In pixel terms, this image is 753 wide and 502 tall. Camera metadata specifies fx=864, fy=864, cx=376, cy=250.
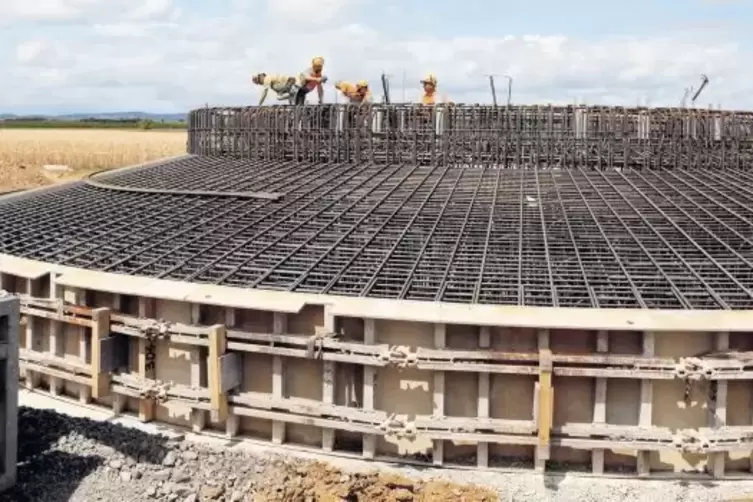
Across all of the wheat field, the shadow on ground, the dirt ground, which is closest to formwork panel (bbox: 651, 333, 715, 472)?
Result: the dirt ground

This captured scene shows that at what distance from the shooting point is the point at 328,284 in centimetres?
1096

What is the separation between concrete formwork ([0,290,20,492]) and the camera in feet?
32.5

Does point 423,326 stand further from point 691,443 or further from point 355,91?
point 355,91

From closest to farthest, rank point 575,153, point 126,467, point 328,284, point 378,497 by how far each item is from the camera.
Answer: point 378,497, point 126,467, point 328,284, point 575,153

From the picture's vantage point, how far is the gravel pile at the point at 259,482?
9523 millimetres

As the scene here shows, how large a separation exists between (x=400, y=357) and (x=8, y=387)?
457cm

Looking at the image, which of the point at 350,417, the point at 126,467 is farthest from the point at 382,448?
the point at 126,467

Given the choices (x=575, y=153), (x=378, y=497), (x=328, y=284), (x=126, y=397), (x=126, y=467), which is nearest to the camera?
(x=378, y=497)

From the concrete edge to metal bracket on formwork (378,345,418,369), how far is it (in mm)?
389

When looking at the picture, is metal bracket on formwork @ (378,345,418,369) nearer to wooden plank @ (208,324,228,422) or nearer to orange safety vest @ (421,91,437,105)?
wooden plank @ (208,324,228,422)

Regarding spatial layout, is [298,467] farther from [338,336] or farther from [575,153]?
[575,153]

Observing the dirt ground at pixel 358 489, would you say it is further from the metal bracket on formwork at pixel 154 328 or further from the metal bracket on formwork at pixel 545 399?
the metal bracket on formwork at pixel 154 328

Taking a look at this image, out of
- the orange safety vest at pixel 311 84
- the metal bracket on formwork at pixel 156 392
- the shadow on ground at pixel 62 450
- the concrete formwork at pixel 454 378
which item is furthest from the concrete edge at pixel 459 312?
the orange safety vest at pixel 311 84

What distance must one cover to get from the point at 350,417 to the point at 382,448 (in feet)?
2.15
